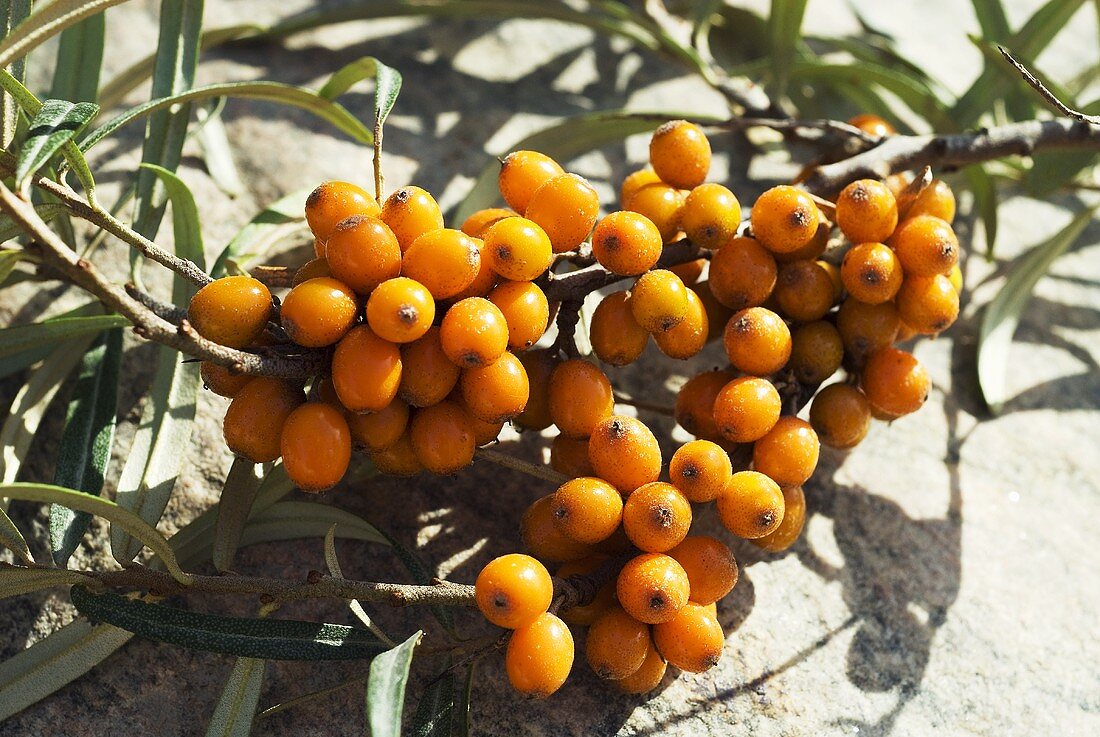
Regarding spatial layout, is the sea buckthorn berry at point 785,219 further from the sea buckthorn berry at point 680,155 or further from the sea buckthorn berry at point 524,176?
the sea buckthorn berry at point 524,176

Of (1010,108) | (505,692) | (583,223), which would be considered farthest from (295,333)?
(1010,108)

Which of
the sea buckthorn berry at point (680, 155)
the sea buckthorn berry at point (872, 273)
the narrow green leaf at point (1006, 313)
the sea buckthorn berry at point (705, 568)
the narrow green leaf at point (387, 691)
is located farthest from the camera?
the narrow green leaf at point (1006, 313)

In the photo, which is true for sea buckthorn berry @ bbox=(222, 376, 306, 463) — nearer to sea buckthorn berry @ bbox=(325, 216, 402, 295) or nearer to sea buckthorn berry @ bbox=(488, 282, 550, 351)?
sea buckthorn berry @ bbox=(325, 216, 402, 295)

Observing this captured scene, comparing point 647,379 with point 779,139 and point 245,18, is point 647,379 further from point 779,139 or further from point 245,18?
point 245,18

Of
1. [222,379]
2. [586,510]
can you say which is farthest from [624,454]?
[222,379]

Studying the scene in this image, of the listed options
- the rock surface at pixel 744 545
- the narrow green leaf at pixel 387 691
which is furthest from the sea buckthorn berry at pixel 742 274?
the narrow green leaf at pixel 387 691

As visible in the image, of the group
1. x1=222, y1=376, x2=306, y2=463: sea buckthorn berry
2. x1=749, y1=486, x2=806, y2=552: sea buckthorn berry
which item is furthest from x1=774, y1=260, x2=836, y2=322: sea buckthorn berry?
x1=222, y1=376, x2=306, y2=463: sea buckthorn berry

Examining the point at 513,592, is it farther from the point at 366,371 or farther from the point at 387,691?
the point at 366,371
